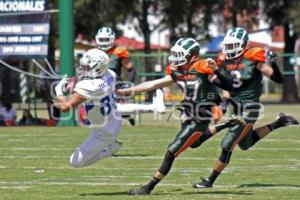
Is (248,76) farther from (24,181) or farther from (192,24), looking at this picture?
(192,24)

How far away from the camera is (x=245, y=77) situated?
9484mm

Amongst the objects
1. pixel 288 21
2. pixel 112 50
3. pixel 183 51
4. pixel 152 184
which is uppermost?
pixel 183 51

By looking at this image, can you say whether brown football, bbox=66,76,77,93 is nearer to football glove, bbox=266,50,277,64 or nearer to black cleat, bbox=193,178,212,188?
black cleat, bbox=193,178,212,188

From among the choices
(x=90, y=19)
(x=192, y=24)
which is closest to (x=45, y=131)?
(x=90, y=19)

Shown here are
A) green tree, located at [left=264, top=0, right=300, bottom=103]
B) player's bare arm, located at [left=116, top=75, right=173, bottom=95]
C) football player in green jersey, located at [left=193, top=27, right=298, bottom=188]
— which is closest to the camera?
player's bare arm, located at [left=116, top=75, right=173, bottom=95]

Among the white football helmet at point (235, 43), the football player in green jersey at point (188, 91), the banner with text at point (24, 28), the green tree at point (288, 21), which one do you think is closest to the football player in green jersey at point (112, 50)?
the white football helmet at point (235, 43)

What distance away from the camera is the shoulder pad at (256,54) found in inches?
364

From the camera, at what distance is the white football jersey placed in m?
8.73

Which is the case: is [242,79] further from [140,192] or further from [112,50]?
[112,50]

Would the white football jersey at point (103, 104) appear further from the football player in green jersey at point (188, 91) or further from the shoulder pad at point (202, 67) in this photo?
the shoulder pad at point (202, 67)

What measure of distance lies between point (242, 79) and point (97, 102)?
1669mm

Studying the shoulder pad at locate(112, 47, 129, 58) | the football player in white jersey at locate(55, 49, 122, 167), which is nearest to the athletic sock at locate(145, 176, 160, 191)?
the football player in white jersey at locate(55, 49, 122, 167)

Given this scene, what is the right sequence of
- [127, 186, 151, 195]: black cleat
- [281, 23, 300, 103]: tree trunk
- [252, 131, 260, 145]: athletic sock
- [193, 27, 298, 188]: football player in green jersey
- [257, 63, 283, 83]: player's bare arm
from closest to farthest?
[127, 186, 151, 195]: black cleat → [257, 63, 283, 83]: player's bare arm → [193, 27, 298, 188]: football player in green jersey → [252, 131, 260, 145]: athletic sock → [281, 23, 300, 103]: tree trunk

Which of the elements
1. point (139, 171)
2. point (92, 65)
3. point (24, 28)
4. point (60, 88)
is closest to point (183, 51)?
point (92, 65)
